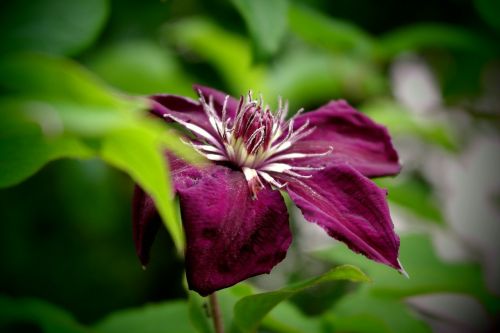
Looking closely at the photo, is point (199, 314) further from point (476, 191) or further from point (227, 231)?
point (476, 191)

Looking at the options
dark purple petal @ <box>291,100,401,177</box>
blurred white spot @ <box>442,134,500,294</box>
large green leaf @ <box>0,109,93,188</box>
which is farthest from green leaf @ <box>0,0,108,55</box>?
Result: blurred white spot @ <box>442,134,500,294</box>

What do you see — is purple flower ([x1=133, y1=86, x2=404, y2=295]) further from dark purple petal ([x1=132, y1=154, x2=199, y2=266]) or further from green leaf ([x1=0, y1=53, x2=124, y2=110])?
green leaf ([x1=0, y1=53, x2=124, y2=110])

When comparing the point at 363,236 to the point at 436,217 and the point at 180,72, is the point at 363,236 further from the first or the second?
the point at 180,72

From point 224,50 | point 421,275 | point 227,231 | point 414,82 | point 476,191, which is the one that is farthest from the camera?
point 476,191

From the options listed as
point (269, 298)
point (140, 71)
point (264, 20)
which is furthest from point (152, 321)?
point (140, 71)

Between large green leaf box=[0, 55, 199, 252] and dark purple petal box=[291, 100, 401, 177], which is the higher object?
large green leaf box=[0, 55, 199, 252]

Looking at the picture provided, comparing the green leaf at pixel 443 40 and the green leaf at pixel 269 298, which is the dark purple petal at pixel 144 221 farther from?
the green leaf at pixel 443 40
